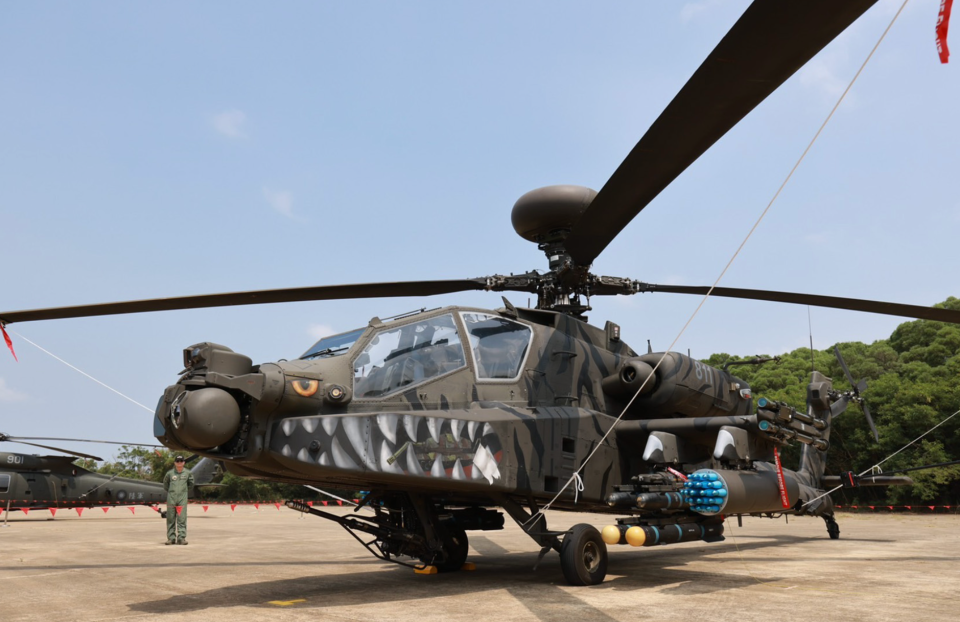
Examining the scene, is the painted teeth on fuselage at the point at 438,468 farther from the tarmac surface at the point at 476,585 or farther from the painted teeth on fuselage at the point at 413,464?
the tarmac surface at the point at 476,585

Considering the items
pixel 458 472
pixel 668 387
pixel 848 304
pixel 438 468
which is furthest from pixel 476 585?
pixel 848 304

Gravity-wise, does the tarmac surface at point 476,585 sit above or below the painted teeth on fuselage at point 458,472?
below

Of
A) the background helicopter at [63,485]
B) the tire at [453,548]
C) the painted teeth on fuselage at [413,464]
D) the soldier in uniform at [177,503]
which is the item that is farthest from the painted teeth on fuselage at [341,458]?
the background helicopter at [63,485]

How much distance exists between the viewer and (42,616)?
19.5 feet

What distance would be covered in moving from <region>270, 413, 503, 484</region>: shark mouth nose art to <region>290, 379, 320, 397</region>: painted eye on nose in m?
0.32

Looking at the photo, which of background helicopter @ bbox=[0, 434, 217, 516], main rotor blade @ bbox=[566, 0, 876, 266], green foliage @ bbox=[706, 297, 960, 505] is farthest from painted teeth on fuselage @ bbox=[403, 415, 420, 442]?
green foliage @ bbox=[706, 297, 960, 505]

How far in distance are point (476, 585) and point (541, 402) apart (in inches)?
86.7

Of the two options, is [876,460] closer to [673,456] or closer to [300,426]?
[673,456]

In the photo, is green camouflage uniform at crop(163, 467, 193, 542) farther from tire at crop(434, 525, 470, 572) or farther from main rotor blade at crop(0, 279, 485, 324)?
tire at crop(434, 525, 470, 572)

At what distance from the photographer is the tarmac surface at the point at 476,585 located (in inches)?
241

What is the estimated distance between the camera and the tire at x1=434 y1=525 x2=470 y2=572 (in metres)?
9.23

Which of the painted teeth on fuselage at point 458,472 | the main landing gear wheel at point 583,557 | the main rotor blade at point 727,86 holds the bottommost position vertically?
the main landing gear wheel at point 583,557

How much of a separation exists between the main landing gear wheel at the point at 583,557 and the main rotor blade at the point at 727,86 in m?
3.58

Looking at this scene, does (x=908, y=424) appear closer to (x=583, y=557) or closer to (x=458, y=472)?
(x=583, y=557)
